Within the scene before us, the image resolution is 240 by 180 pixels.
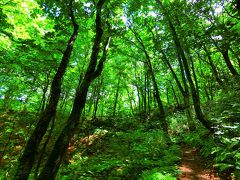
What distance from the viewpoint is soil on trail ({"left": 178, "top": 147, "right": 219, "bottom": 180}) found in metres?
6.87

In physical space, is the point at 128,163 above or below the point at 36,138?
below

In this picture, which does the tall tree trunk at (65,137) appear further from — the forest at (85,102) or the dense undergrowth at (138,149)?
the dense undergrowth at (138,149)

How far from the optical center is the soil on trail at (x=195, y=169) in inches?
270

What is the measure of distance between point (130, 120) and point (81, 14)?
16467 mm

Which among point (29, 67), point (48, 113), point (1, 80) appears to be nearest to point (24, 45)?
point (29, 67)

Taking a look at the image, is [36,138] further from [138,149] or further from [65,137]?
[138,149]

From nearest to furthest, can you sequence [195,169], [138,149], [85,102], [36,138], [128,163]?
[36,138], [85,102], [195,169], [128,163], [138,149]

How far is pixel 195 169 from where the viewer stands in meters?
7.76

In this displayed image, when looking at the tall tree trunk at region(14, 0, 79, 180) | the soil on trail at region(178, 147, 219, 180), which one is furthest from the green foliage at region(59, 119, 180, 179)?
the tall tree trunk at region(14, 0, 79, 180)

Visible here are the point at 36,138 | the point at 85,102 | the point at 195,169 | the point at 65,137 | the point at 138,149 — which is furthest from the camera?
the point at 138,149

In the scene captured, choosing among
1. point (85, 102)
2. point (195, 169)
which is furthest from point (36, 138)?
point (195, 169)

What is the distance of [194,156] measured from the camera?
9.52m

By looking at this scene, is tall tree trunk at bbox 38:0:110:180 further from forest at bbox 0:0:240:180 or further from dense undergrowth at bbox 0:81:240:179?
dense undergrowth at bbox 0:81:240:179

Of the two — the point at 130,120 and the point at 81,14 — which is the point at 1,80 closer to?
the point at 81,14
